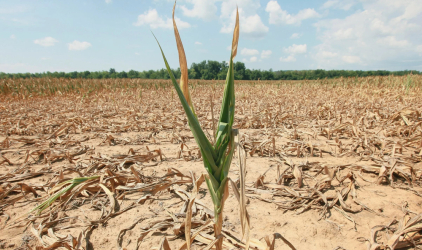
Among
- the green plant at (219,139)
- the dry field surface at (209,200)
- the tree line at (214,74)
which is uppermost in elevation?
the tree line at (214,74)

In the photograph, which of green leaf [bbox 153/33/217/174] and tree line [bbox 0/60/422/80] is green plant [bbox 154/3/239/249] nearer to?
green leaf [bbox 153/33/217/174]

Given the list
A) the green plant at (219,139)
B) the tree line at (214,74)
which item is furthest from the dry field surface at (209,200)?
the tree line at (214,74)

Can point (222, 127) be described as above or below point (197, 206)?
above

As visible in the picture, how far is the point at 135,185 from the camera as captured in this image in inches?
65.2

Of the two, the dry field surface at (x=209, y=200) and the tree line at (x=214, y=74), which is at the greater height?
the tree line at (x=214, y=74)

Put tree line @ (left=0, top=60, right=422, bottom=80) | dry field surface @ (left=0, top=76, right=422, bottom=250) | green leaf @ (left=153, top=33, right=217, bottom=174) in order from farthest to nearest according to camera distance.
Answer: tree line @ (left=0, top=60, right=422, bottom=80) → dry field surface @ (left=0, top=76, right=422, bottom=250) → green leaf @ (left=153, top=33, right=217, bottom=174)

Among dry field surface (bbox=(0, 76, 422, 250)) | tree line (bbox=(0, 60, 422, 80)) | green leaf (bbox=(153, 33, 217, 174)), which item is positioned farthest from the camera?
tree line (bbox=(0, 60, 422, 80))

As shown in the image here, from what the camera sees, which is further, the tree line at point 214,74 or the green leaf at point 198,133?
the tree line at point 214,74

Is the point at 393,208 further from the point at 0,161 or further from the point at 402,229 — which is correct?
the point at 0,161

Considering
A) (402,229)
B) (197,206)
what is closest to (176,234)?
(197,206)

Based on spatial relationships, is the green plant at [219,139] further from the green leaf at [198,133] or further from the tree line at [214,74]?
the tree line at [214,74]

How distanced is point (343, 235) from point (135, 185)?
1429mm

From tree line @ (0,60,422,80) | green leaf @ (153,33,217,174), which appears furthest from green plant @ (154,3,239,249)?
tree line @ (0,60,422,80)

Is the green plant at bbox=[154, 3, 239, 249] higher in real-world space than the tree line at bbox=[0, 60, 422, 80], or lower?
lower
